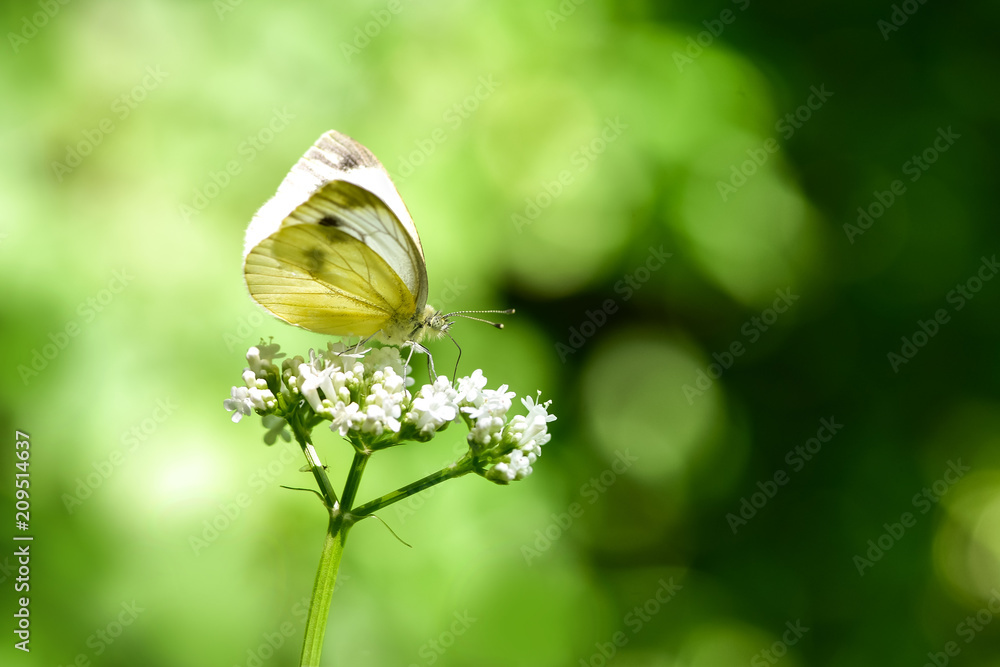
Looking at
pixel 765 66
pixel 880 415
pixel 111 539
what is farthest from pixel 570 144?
pixel 111 539

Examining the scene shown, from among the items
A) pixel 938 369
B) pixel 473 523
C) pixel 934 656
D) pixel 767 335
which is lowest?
pixel 473 523

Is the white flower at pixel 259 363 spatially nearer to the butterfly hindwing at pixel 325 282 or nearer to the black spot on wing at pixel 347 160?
the butterfly hindwing at pixel 325 282

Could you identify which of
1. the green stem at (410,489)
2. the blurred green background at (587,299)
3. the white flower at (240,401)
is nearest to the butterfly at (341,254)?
the white flower at (240,401)

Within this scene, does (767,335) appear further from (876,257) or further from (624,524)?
(624,524)

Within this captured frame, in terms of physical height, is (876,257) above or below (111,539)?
above

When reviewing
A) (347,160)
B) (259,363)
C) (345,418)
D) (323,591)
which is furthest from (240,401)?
(347,160)

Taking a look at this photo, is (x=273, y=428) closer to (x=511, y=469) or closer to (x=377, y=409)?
(x=377, y=409)

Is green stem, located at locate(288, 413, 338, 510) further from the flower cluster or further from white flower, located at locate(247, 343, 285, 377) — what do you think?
white flower, located at locate(247, 343, 285, 377)
